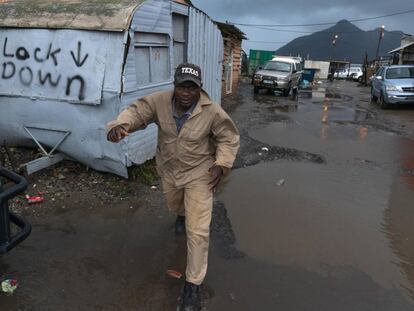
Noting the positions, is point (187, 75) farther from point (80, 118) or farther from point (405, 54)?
point (405, 54)

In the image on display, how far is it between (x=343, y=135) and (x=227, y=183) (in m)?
5.42

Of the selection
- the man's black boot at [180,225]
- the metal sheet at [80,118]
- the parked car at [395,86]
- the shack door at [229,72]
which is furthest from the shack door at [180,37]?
the parked car at [395,86]

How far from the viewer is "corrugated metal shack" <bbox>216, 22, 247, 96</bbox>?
56.5 ft

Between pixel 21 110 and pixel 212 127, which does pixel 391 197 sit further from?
pixel 21 110

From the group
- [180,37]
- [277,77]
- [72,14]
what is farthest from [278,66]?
[72,14]

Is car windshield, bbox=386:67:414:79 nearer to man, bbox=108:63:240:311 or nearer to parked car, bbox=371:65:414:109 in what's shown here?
parked car, bbox=371:65:414:109

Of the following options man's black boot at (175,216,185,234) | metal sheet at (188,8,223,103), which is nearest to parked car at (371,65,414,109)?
metal sheet at (188,8,223,103)

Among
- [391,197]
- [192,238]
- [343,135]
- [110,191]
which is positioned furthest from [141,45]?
[343,135]

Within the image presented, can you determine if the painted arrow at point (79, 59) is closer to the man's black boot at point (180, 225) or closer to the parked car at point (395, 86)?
the man's black boot at point (180, 225)

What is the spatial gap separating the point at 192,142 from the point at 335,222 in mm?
2624

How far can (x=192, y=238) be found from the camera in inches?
122

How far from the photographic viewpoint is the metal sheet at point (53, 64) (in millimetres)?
5188

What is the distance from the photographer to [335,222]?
4.96 metres

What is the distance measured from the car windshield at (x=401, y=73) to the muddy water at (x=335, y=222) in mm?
9154
